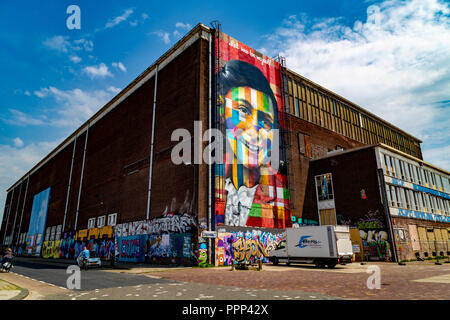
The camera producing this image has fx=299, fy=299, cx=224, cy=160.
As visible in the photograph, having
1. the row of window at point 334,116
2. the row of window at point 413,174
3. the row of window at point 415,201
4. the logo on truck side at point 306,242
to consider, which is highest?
the row of window at point 334,116

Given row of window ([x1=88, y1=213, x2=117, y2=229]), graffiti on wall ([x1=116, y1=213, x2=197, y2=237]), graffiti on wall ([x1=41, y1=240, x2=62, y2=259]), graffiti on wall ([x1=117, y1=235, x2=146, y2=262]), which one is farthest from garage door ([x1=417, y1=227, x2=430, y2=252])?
graffiti on wall ([x1=41, y1=240, x2=62, y2=259])

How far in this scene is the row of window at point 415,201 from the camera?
102 feet

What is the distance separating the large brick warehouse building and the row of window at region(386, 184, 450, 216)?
9046 mm

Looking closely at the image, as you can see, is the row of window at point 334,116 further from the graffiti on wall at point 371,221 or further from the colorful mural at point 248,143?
the graffiti on wall at point 371,221

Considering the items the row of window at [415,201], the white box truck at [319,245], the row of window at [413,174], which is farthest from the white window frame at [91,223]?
the row of window at [413,174]

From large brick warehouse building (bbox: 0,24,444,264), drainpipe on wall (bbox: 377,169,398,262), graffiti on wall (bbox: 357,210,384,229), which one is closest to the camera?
large brick warehouse building (bbox: 0,24,444,264)

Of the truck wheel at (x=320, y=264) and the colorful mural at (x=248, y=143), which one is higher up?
the colorful mural at (x=248, y=143)

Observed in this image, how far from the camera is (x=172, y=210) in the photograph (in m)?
28.9

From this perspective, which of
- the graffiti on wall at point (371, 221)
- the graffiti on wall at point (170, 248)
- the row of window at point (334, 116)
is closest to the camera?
the graffiti on wall at point (170, 248)

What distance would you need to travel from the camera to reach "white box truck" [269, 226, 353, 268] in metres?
21.5

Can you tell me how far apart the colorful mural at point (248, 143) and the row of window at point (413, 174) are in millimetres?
11275

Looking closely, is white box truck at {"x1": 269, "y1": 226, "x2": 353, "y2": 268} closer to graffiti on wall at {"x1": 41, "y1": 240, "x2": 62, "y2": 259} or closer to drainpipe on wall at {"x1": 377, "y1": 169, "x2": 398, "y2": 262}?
drainpipe on wall at {"x1": 377, "y1": 169, "x2": 398, "y2": 262}
